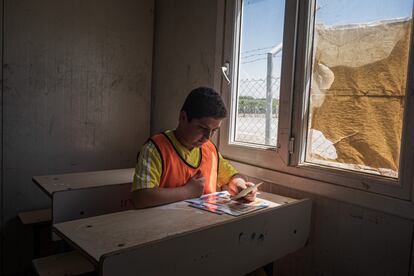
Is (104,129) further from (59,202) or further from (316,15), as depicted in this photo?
(316,15)

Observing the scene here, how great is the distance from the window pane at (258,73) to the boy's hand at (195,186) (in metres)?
0.53

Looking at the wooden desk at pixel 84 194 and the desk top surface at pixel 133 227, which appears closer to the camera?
the desk top surface at pixel 133 227

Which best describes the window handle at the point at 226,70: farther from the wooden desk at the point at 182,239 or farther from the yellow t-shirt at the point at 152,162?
the wooden desk at the point at 182,239

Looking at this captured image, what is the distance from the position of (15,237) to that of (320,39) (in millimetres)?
2202

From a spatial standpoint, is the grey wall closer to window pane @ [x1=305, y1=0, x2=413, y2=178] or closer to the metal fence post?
window pane @ [x1=305, y1=0, x2=413, y2=178]

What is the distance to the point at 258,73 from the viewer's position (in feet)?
6.77

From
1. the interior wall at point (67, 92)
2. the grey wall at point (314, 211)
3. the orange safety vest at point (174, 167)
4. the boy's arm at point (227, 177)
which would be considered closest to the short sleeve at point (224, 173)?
the boy's arm at point (227, 177)

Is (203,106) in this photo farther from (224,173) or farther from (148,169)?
(224,173)

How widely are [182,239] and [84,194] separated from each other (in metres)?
0.85

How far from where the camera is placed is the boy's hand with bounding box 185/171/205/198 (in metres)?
1.62

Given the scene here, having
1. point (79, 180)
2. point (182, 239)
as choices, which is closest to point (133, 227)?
point (182, 239)

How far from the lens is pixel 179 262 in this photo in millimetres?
1132

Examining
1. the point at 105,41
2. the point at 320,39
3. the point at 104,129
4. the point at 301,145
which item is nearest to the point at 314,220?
the point at 301,145

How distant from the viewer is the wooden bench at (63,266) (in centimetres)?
167
